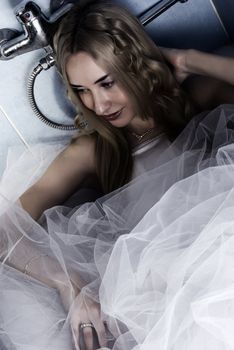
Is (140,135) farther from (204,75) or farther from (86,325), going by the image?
(86,325)

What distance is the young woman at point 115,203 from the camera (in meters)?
0.92

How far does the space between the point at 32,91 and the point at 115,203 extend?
47cm

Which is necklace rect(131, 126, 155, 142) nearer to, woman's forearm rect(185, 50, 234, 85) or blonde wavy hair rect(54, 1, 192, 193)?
blonde wavy hair rect(54, 1, 192, 193)

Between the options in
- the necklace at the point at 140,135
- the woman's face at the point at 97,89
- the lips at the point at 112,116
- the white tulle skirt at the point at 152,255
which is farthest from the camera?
the necklace at the point at 140,135

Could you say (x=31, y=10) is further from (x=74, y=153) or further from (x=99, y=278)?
(x=99, y=278)

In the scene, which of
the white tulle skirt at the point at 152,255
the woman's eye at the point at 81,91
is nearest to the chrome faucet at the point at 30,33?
the woman's eye at the point at 81,91

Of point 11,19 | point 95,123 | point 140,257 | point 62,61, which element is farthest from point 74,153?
point 140,257

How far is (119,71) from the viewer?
3.95ft

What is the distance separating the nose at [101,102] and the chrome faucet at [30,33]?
21 centimetres

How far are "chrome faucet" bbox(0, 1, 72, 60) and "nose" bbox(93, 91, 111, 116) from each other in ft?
0.70

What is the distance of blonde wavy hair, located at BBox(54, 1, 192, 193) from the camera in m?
1.19

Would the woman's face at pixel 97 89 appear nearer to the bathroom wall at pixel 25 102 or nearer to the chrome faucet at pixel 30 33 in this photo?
the chrome faucet at pixel 30 33

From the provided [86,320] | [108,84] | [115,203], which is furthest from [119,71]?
[86,320]

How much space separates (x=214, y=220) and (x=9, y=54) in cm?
75
